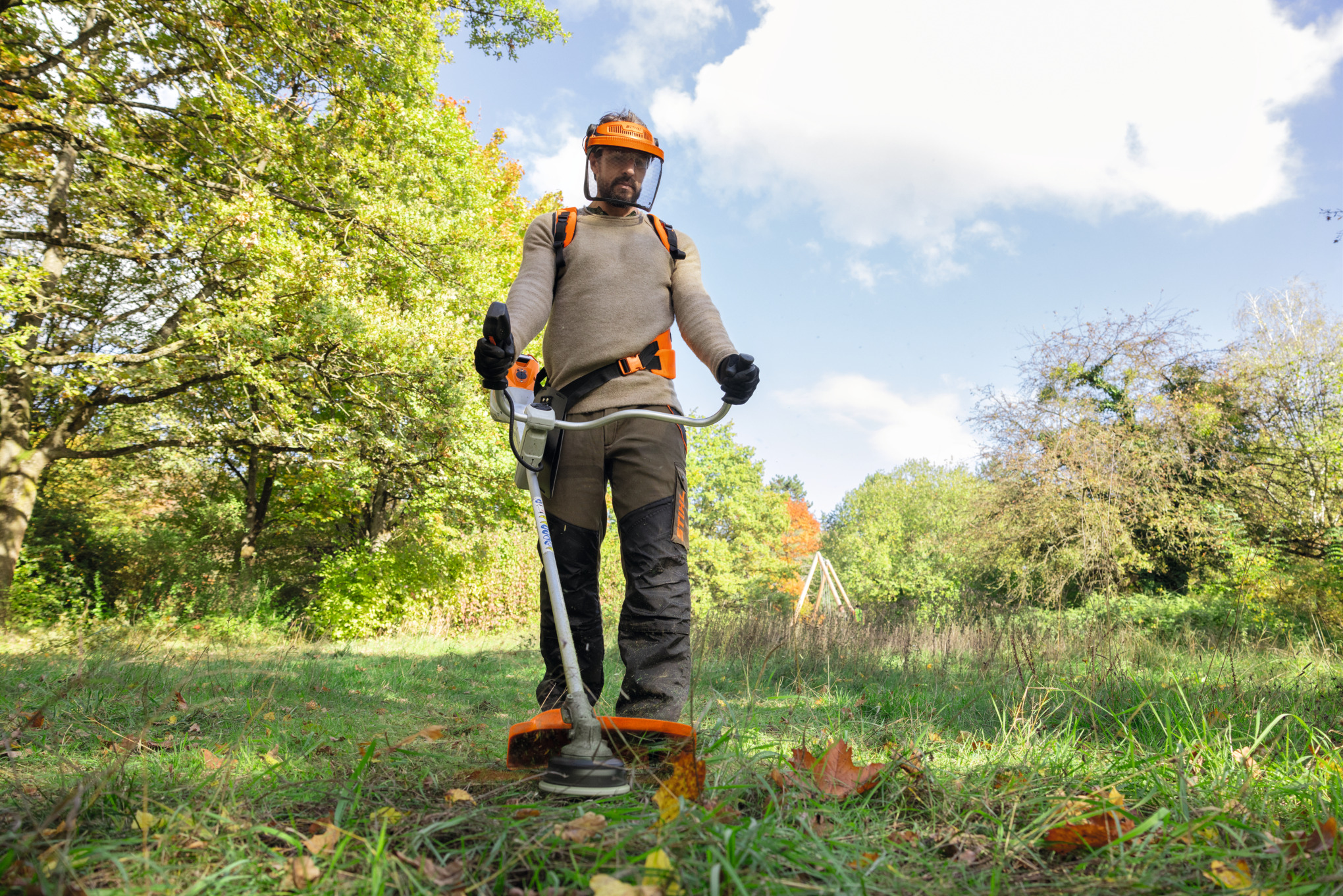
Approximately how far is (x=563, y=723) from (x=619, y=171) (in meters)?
1.98

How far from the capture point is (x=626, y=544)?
239 cm

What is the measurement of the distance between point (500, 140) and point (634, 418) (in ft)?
58.4

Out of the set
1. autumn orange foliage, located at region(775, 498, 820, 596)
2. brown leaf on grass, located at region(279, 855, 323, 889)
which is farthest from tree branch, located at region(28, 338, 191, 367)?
autumn orange foliage, located at region(775, 498, 820, 596)

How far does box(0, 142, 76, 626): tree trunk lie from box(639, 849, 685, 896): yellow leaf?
33.6 ft

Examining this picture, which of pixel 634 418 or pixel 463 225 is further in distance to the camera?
pixel 463 225

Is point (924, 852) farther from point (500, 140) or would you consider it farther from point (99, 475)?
point (500, 140)

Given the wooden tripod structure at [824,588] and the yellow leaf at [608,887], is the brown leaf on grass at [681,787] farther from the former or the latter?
the wooden tripod structure at [824,588]

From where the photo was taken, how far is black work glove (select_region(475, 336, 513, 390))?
6.78 ft

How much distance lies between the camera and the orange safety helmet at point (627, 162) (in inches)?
104

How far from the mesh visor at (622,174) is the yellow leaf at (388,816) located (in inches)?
85.5

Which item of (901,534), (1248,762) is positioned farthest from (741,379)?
(901,534)

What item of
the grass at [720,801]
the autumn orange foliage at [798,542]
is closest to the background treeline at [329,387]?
the grass at [720,801]

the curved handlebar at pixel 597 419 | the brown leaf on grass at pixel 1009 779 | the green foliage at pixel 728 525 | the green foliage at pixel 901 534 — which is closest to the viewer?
the brown leaf on grass at pixel 1009 779

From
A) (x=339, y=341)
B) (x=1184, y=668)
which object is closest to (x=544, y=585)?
(x=1184, y=668)
